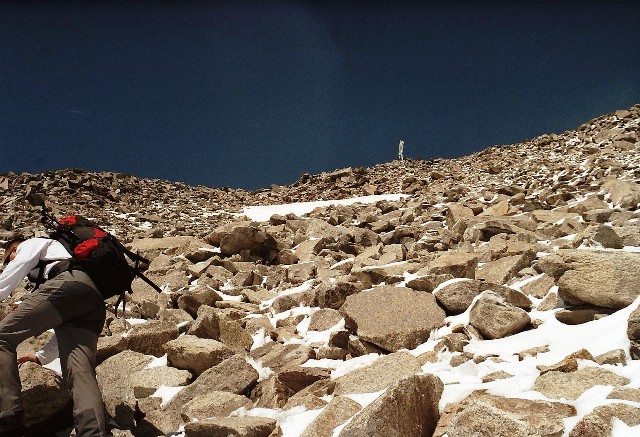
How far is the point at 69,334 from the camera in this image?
4062 millimetres

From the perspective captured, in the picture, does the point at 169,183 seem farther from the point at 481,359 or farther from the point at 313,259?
the point at 481,359

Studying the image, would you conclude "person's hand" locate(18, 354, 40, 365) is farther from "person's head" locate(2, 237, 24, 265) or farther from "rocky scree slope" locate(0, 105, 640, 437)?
"person's head" locate(2, 237, 24, 265)

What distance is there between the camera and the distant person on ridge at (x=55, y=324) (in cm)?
364

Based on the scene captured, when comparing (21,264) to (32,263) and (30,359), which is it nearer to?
(32,263)

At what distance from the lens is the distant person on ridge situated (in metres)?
3.64

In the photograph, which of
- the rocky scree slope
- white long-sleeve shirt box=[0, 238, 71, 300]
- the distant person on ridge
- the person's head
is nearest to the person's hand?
the distant person on ridge

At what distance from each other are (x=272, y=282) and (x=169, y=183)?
25764mm

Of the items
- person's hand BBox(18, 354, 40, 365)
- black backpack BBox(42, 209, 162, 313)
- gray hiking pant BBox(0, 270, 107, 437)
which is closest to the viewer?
gray hiking pant BBox(0, 270, 107, 437)

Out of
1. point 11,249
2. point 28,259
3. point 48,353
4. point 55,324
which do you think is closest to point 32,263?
point 28,259

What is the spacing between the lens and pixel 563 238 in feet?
26.8

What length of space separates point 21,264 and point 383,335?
3.52 meters

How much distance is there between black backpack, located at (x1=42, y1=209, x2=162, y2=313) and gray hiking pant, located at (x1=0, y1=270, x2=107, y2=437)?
0.30 ft

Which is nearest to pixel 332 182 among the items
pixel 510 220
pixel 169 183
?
pixel 169 183

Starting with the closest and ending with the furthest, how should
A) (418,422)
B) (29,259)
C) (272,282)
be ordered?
(418,422) < (29,259) < (272,282)
